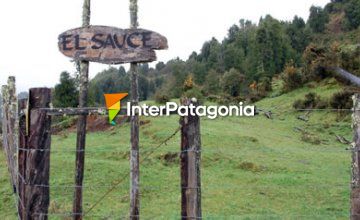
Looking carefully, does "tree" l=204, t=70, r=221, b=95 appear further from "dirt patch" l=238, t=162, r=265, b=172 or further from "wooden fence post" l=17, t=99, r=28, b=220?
"wooden fence post" l=17, t=99, r=28, b=220

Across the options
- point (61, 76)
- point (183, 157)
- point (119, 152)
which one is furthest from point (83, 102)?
point (61, 76)

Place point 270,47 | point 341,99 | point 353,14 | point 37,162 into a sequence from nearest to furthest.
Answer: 1. point 37,162
2. point 341,99
3. point 270,47
4. point 353,14

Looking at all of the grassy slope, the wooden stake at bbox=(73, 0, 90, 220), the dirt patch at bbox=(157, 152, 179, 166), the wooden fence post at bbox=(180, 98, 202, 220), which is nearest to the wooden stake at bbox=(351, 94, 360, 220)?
the grassy slope

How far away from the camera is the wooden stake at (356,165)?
593cm

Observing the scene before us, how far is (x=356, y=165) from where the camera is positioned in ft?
20.0

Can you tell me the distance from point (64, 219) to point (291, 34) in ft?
177

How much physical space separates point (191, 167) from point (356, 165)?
245 cm

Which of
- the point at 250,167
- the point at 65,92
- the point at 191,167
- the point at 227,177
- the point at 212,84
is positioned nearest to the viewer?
the point at 191,167

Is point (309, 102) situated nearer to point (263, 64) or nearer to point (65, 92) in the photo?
point (65, 92)

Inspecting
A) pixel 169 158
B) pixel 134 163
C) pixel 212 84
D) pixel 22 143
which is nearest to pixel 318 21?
pixel 212 84

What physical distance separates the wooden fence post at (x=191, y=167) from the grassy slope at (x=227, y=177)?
10.5ft

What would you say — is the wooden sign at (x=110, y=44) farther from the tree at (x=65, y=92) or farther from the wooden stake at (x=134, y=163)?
the tree at (x=65, y=92)

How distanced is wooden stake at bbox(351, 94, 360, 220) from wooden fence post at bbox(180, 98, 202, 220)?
89.0 inches

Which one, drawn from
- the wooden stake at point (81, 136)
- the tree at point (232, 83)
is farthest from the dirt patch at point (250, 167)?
the tree at point (232, 83)
